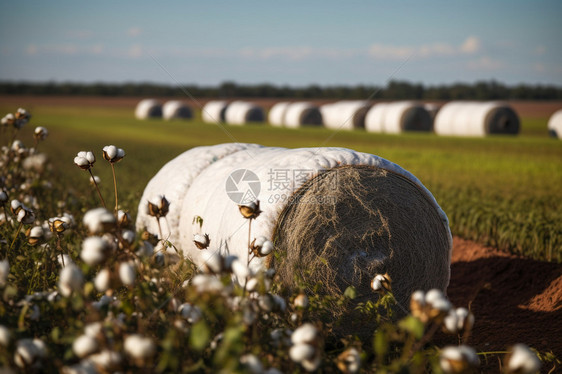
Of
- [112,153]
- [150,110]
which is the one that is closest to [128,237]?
[112,153]

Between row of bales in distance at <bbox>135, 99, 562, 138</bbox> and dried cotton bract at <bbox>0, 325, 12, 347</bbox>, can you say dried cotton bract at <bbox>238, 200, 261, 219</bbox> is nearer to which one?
dried cotton bract at <bbox>0, 325, 12, 347</bbox>

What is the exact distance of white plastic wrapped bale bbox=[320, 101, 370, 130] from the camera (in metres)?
34.0

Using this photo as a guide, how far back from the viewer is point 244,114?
41281 millimetres

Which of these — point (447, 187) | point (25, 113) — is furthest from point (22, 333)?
point (447, 187)

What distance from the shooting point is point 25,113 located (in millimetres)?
5430

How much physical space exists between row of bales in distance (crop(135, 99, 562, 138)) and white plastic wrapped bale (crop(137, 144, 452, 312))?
1722cm

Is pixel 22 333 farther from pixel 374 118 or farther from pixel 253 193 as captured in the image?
pixel 374 118

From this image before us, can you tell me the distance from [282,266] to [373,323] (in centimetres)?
96

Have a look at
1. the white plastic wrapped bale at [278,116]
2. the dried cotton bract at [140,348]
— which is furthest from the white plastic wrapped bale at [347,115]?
the dried cotton bract at [140,348]

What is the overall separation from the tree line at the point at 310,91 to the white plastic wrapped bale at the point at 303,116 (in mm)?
32573

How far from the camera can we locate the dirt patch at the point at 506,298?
14.3 feet

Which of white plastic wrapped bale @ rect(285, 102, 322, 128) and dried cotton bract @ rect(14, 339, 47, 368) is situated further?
white plastic wrapped bale @ rect(285, 102, 322, 128)

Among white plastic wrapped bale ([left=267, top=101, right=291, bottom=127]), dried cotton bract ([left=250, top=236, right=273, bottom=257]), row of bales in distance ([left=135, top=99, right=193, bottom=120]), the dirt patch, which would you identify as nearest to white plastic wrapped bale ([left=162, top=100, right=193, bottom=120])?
row of bales in distance ([left=135, top=99, right=193, bottom=120])

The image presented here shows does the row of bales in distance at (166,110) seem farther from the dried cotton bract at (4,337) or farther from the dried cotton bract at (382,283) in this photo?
the dried cotton bract at (4,337)
